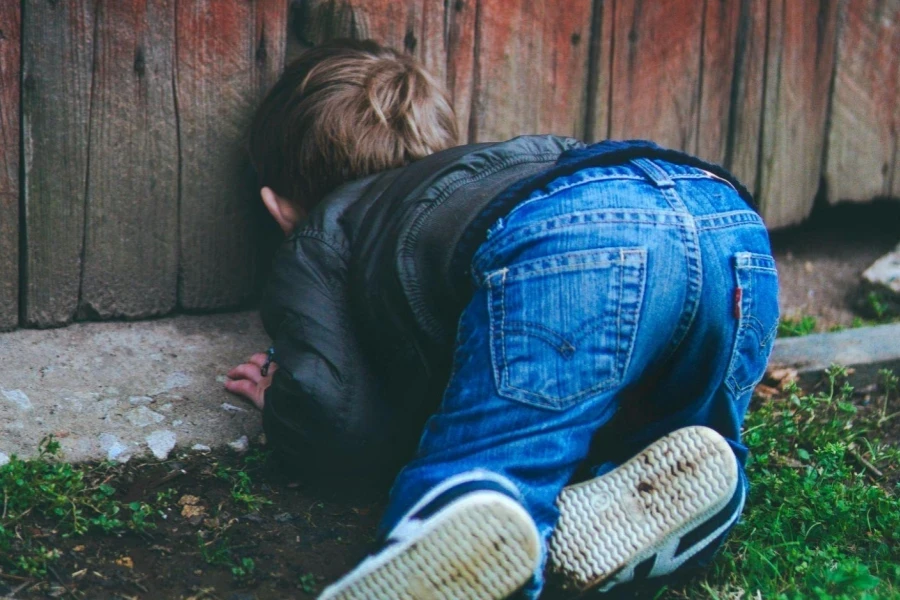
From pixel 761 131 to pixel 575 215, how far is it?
190cm

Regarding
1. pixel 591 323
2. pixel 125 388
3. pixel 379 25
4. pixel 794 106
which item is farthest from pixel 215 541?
pixel 794 106

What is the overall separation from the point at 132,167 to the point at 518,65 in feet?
3.57

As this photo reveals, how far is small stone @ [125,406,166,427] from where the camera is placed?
90.5 inches

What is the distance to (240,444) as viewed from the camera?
2.30 metres

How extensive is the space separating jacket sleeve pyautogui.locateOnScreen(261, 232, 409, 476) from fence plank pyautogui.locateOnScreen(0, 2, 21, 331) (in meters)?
0.69

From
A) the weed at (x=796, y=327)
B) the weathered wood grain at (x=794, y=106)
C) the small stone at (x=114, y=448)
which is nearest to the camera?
the small stone at (x=114, y=448)

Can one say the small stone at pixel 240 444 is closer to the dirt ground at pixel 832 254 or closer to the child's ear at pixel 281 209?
the child's ear at pixel 281 209

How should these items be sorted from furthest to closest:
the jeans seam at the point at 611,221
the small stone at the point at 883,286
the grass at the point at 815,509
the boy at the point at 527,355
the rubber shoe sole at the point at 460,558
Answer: the small stone at the point at 883,286 → the grass at the point at 815,509 → the jeans seam at the point at 611,221 → the boy at the point at 527,355 → the rubber shoe sole at the point at 460,558

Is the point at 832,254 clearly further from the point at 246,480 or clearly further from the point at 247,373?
the point at 246,480

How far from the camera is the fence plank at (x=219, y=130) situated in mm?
2508

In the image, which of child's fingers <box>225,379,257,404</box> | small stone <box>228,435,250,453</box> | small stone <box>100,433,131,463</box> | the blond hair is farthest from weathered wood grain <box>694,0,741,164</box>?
small stone <box>100,433,131,463</box>

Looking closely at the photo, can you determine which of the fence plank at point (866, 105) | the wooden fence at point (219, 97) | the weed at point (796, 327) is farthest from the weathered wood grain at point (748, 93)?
the weed at point (796, 327)

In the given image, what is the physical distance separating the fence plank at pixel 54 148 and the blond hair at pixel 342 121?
1.32 feet

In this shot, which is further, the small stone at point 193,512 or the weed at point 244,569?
the small stone at point 193,512
